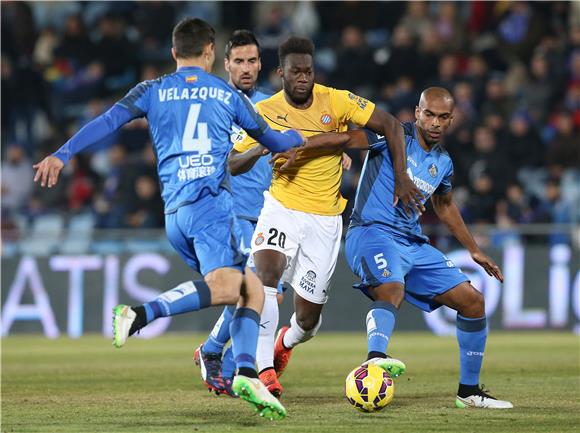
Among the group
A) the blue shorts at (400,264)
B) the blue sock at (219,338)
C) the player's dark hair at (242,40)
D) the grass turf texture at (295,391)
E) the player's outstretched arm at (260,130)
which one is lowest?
the grass turf texture at (295,391)

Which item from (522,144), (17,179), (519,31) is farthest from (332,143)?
(519,31)

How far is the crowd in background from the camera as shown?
17016 mm

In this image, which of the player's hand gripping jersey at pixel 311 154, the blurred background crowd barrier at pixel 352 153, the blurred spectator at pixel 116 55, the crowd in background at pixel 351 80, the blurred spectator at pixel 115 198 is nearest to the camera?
the player's hand gripping jersey at pixel 311 154

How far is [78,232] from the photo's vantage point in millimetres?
16125

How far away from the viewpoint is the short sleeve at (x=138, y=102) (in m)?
6.89

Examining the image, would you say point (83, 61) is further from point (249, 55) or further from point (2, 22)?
point (249, 55)

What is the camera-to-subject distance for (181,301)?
660 cm

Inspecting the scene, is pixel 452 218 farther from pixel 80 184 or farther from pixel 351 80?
pixel 80 184

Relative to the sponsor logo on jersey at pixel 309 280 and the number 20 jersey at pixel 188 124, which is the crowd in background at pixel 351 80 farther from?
the number 20 jersey at pixel 188 124

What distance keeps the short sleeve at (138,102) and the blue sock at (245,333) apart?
1.36 metres

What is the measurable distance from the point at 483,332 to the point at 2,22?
14519mm

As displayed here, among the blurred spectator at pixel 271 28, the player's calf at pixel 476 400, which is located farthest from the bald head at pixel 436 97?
the blurred spectator at pixel 271 28

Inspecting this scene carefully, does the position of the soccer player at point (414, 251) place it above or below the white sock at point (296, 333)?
above

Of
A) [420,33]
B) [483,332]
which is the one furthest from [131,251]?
[483,332]
